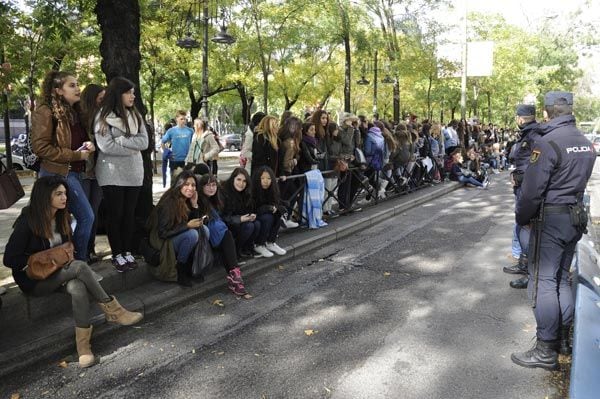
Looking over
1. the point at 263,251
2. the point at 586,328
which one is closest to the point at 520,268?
the point at 586,328

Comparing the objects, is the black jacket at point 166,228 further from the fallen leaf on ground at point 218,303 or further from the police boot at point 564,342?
the police boot at point 564,342

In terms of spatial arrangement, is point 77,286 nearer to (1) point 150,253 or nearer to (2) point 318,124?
(1) point 150,253

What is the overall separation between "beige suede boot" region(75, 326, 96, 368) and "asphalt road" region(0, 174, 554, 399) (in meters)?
0.06

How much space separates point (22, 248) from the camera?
3.71 m

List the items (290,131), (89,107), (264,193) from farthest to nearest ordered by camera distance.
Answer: (290,131)
(264,193)
(89,107)

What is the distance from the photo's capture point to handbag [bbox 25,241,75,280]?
145 inches

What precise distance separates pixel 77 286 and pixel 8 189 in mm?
1157

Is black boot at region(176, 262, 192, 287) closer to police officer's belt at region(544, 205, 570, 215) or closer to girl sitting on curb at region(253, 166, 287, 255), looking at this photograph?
girl sitting on curb at region(253, 166, 287, 255)

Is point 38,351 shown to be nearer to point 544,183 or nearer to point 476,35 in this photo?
point 544,183

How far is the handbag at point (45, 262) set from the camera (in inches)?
145

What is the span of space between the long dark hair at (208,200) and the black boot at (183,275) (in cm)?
58

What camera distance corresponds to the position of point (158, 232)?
16.0ft

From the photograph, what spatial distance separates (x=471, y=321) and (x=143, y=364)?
2.77 m

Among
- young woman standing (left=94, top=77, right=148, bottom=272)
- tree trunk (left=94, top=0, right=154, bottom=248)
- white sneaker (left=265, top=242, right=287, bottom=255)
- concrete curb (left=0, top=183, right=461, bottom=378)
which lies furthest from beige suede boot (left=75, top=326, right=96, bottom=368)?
white sneaker (left=265, top=242, right=287, bottom=255)
